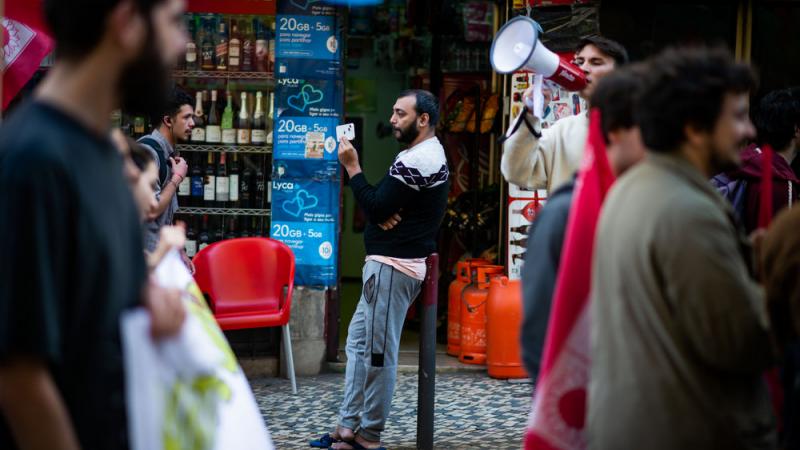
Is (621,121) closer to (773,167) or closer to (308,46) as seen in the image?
(773,167)

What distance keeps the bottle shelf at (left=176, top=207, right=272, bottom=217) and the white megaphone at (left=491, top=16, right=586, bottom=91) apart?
13.8 ft

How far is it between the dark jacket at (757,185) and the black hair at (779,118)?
0.46ft

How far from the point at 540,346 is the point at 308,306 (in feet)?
17.1

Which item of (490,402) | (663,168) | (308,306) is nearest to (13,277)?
(663,168)

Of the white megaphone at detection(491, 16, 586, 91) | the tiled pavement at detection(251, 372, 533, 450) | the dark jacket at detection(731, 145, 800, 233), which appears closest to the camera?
the white megaphone at detection(491, 16, 586, 91)

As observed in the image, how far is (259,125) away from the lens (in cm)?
834

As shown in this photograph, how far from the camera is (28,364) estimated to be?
1.93 m

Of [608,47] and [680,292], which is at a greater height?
[608,47]

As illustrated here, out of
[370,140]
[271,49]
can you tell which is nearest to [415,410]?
[271,49]

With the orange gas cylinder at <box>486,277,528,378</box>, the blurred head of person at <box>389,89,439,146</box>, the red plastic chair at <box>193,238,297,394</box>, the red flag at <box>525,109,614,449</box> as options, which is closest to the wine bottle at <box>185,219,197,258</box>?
the red plastic chair at <box>193,238,297,394</box>

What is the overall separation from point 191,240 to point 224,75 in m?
1.35

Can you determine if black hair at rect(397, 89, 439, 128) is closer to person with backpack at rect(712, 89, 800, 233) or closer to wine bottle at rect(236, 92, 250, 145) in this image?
person with backpack at rect(712, 89, 800, 233)

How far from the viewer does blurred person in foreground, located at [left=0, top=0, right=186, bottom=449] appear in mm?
1894

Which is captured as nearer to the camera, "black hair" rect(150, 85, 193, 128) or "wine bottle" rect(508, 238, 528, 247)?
"black hair" rect(150, 85, 193, 128)
